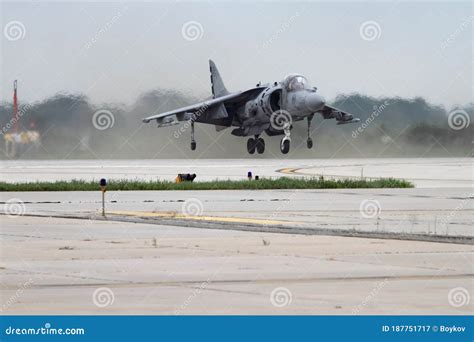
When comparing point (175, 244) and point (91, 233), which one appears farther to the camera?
point (91, 233)

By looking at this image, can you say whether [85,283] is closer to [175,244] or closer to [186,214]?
[175,244]

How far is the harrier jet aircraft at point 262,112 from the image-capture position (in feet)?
148

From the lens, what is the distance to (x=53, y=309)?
34.3 ft

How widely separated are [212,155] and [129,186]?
1762 cm

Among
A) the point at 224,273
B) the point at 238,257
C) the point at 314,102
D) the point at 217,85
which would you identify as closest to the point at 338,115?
the point at 314,102

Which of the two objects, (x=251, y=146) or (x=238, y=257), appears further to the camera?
(x=251, y=146)

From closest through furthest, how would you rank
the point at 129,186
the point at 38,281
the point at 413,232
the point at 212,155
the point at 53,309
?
the point at 53,309 < the point at 38,281 < the point at 413,232 < the point at 129,186 < the point at 212,155

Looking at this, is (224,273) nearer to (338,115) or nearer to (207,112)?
(338,115)

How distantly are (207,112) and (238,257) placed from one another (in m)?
34.5

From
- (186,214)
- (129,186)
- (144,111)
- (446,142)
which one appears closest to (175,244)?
(186,214)

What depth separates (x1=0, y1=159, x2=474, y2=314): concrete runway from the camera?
10.9 meters

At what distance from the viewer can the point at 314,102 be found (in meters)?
44.5

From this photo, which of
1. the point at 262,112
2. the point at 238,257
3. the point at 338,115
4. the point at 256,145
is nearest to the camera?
the point at 238,257

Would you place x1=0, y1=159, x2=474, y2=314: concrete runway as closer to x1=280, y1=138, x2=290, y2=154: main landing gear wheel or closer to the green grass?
the green grass
